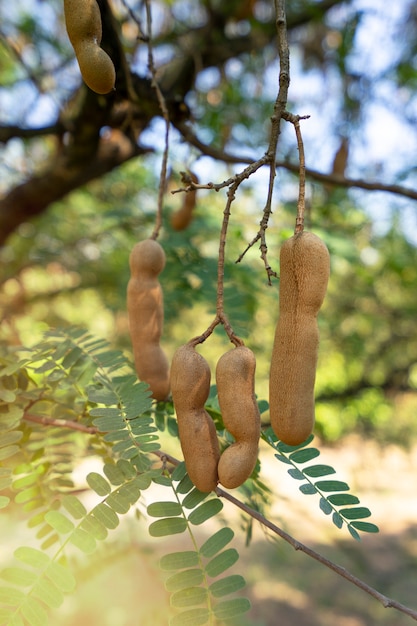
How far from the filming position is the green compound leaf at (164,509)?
61cm

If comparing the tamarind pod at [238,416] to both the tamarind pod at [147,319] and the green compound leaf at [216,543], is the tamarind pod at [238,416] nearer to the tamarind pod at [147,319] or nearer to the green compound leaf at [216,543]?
the green compound leaf at [216,543]

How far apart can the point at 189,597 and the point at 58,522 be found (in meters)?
0.16

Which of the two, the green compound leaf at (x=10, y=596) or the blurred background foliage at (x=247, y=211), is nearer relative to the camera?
the green compound leaf at (x=10, y=596)

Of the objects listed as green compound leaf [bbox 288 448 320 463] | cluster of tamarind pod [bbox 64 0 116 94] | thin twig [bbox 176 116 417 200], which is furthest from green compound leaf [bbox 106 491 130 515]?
thin twig [bbox 176 116 417 200]

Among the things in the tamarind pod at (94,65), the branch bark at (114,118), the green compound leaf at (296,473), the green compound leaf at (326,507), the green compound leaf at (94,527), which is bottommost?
the green compound leaf at (94,527)

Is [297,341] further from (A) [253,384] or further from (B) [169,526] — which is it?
(B) [169,526]

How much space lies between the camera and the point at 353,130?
2471mm

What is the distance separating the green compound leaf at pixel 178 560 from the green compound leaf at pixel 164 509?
4cm

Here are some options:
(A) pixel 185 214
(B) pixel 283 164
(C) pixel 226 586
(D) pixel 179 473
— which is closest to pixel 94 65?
(D) pixel 179 473

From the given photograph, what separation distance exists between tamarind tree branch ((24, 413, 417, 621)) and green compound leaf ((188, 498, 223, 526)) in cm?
2

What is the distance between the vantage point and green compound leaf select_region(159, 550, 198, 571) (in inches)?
22.8

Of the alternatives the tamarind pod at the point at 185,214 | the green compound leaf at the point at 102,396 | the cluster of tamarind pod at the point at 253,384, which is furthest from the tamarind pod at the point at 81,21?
the tamarind pod at the point at 185,214

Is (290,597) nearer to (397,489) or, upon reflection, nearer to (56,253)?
(397,489)

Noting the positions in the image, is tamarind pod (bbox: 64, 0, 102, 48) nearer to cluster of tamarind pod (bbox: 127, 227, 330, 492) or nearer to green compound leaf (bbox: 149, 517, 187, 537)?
cluster of tamarind pod (bbox: 127, 227, 330, 492)
